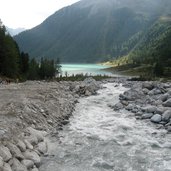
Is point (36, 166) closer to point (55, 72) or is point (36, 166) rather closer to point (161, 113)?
point (161, 113)

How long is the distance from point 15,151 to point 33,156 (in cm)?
96

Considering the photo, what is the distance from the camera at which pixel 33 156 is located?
15477 millimetres

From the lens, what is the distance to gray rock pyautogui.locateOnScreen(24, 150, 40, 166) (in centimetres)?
1513

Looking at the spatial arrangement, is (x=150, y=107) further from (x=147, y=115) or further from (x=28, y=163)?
(x=28, y=163)

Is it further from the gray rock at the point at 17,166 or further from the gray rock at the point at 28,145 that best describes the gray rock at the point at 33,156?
the gray rock at the point at 17,166

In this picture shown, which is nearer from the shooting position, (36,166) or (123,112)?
(36,166)

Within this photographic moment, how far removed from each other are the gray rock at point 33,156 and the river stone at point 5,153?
1029mm

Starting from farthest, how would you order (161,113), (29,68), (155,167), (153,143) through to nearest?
(29,68) → (161,113) → (153,143) → (155,167)

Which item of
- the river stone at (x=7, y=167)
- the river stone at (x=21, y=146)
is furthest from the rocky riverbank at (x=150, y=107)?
the river stone at (x=7, y=167)

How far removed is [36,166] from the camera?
14.9 metres

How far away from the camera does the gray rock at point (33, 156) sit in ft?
49.6

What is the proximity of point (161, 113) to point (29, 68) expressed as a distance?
64893mm

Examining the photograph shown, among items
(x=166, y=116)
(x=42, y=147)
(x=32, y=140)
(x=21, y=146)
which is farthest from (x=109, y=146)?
(x=166, y=116)

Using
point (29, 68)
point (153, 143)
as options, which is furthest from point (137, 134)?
point (29, 68)
